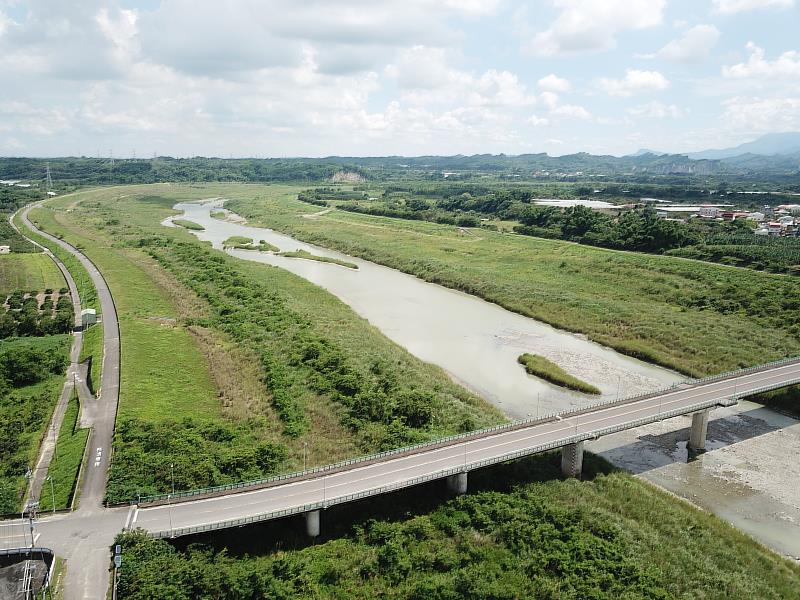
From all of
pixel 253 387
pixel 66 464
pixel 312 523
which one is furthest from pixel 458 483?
pixel 66 464

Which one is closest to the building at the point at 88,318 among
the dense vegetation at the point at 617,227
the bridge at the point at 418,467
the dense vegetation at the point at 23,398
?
the dense vegetation at the point at 23,398

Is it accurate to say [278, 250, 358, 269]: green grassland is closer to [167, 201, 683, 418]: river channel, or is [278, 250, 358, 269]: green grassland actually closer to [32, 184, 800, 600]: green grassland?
[167, 201, 683, 418]: river channel

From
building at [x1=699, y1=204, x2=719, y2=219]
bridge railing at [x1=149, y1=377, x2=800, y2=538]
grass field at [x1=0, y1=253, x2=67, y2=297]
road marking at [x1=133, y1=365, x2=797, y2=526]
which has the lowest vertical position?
road marking at [x1=133, y1=365, x2=797, y2=526]

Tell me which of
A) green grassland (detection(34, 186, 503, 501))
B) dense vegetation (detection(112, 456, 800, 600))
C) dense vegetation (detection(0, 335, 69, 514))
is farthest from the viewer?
green grassland (detection(34, 186, 503, 501))

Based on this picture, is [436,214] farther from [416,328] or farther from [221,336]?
[221,336]

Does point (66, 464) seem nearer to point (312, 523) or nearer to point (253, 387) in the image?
point (312, 523)

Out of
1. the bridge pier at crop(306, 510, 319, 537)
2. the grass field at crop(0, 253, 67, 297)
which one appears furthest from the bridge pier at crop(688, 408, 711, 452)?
the grass field at crop(0, 253, 67, 297)

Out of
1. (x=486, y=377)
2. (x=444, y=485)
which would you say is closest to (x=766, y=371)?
(x=486, y=377)
